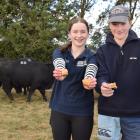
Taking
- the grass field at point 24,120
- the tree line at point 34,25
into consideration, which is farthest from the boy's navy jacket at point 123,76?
the tree line at point 34,25

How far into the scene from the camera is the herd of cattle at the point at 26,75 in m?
12.3

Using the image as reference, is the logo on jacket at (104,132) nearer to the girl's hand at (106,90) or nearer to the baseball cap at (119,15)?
the girl's hand at (106,90)

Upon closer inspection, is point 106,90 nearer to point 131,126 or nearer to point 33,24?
point 131,126

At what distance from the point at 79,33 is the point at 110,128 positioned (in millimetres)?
938

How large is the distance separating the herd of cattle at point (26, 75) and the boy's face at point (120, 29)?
28.0ft

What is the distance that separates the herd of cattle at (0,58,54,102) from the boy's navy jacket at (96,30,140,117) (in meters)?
8.49

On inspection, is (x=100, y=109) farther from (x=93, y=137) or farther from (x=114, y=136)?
(x=93, y=137)

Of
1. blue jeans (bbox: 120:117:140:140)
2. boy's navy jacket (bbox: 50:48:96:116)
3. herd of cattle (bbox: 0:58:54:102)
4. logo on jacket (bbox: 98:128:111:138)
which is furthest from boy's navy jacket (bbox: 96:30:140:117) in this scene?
herd of cattle (bbox: 0:58:54:102)

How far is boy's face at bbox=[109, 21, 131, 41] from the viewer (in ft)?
12.3

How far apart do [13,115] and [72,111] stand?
5854mm

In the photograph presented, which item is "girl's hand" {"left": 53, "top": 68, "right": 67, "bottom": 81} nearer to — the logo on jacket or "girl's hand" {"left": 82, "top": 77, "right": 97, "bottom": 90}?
"girl's hand" {"left": 82, "top": 77, "right": 97, "bottom": 90}

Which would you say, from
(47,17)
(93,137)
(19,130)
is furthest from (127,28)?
(47,17)

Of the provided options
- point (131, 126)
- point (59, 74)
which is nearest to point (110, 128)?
point (131, 126)

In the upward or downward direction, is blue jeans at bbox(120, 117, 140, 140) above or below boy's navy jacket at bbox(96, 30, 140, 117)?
below
